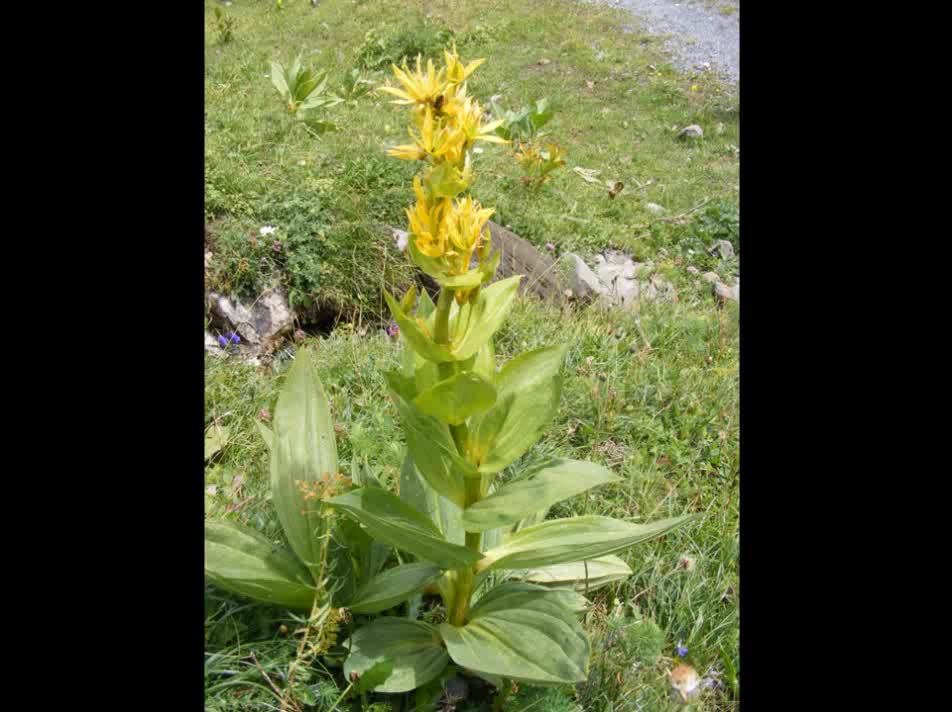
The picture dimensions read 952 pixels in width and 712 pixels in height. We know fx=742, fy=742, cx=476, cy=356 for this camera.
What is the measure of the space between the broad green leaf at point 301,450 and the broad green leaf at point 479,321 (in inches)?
21.3

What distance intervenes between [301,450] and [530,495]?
0.67 m

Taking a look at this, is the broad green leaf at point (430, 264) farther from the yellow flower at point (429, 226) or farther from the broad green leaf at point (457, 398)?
the broad green leaf at point (457, 398)

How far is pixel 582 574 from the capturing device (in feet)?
7.07

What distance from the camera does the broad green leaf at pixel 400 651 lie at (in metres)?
1.72

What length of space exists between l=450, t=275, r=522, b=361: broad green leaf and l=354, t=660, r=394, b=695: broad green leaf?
734 mm

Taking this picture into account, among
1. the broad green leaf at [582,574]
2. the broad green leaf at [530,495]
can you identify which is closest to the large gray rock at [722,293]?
the broad green leaf at [582,574]

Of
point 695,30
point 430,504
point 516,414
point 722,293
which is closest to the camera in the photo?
point 516,414

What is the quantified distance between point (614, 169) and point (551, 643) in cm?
535

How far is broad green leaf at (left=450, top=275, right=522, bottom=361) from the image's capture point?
1.57 metres

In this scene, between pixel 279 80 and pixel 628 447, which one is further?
pixel 279 80

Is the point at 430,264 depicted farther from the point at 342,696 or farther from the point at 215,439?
the point at 215,439

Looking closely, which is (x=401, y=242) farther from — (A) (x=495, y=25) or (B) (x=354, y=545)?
(A) (x=495, y=25)

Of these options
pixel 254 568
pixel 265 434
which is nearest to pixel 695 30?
pixel 265 434

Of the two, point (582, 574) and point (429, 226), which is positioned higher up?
point (429, 226)
